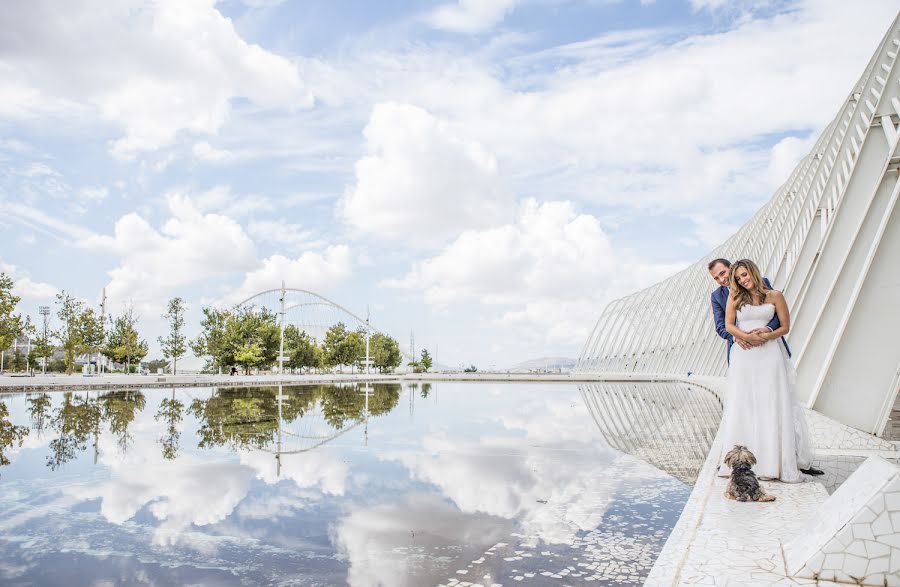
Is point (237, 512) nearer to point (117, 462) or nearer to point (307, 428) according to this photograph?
point (117, 462)

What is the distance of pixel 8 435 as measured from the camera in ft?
42.6

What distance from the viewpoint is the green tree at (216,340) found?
5319cm

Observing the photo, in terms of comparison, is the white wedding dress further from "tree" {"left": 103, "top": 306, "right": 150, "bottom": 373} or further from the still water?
"tree" {"left": 103, "top": 306, "right": 150, "bottom": 373}

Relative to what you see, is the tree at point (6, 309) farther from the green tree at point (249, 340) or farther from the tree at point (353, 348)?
the tree at point (353, 348)

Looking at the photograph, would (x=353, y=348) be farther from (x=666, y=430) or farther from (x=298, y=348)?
(x=666, y=430)

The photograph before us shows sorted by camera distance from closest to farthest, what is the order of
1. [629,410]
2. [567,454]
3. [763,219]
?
1. [567,454]
2. [629,410]
3. [763,219]

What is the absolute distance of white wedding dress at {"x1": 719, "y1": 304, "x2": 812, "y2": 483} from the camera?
6.06 metres

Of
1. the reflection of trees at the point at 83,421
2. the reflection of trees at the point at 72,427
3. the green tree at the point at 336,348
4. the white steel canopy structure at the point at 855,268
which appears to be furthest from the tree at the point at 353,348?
the white steel canopy structure at the point at 855,268

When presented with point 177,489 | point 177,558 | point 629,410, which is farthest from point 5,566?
point 629,410

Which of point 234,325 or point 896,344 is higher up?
point 234,325

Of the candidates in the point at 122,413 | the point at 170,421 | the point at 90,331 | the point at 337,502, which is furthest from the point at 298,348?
the point at 337,502

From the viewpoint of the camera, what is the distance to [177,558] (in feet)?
17.5

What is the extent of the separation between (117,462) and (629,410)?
48.0 ft

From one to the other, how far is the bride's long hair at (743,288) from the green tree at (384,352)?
7358 centimetres
